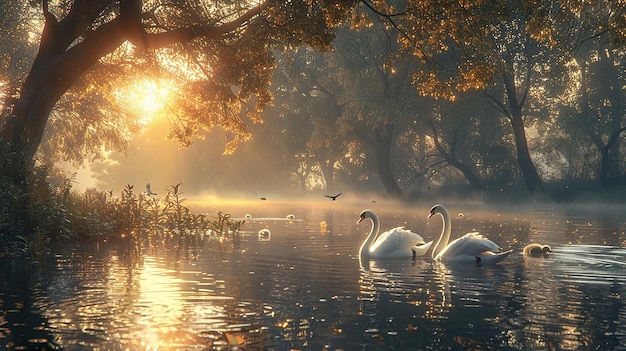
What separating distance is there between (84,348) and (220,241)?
1491cm

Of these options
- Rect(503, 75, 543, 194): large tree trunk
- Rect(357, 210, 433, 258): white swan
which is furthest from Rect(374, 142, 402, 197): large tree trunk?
Rect(357, 210, 433, 258): white swan

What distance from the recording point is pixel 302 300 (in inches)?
511

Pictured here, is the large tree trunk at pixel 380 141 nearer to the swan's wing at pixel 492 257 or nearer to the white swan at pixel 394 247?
the white swan at pixel 394 247

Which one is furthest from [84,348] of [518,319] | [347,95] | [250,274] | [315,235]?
[347,95]

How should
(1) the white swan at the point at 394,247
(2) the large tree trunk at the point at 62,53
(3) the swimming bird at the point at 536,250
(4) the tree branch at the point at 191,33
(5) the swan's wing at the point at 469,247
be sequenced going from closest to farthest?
(5) the swan's wing at the point at 469,247
(1) the white swan at the point at 394,247
(3) the swimming bird at the point at 536,250
(2) the large tree trunk at the point at 62,53
(4) the tree branch at the point at 191,33

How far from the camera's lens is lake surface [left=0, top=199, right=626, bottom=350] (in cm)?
995

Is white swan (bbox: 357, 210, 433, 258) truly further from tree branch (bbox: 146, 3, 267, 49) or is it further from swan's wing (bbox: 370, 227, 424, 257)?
tree branch (bbox: 146, 3, 267, 49)

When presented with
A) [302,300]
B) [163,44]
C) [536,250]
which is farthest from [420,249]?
[163,44]

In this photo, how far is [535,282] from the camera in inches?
612

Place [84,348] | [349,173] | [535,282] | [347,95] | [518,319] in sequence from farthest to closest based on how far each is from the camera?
[349,173] → [347,95] → [535,282] → [518,319] → [84,348]

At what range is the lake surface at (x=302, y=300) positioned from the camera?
9953 mm

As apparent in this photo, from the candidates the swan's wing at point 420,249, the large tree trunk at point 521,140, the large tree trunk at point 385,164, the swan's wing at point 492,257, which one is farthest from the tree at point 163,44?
the large tree trunk at point 385,164

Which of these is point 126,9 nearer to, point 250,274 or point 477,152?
point 250,274

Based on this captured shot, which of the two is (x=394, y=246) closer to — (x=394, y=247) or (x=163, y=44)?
(x=394, y=247)
